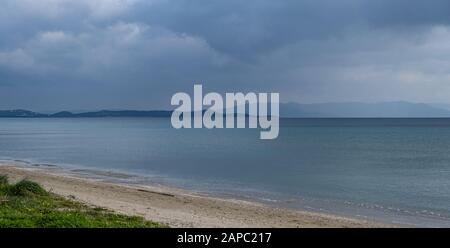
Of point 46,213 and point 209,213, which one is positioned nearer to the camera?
point 46,213

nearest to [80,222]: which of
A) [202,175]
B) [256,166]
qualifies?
[202,175]

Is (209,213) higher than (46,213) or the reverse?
the reverse

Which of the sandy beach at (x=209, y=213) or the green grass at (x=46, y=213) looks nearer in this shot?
the green grass at (x=46, y=213)

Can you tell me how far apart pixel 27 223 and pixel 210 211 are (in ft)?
34.6

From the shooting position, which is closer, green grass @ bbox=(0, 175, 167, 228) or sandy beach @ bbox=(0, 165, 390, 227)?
green grass @ bbox=(0, 175, 167, 228)

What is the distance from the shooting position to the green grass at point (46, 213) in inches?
471

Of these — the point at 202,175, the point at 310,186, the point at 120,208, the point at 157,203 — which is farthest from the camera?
the point at 202,175

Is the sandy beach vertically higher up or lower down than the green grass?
lower down

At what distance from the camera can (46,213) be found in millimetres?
13766

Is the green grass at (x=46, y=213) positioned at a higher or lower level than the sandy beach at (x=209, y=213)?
higher

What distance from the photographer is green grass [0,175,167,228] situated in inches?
471
